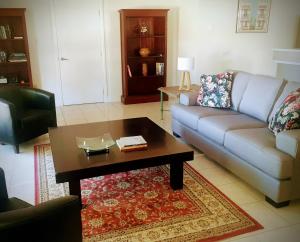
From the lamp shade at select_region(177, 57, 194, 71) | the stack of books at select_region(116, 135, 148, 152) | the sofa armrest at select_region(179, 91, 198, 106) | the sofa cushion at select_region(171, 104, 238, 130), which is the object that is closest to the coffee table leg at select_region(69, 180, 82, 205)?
the stack of books at select_region(116, 135, 148, 152)

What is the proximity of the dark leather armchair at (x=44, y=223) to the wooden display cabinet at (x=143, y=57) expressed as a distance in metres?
4.46

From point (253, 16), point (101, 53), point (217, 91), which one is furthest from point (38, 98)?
point (253, 16)

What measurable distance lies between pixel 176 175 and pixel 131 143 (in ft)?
1.59

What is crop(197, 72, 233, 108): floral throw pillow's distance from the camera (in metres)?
3.46

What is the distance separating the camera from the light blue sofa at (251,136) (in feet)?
7.23

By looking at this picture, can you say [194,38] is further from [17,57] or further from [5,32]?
[5,32]

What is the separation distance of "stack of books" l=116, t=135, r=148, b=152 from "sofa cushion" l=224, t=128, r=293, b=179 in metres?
0.81

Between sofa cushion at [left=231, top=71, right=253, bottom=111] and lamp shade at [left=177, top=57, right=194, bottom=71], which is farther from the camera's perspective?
lamp shade at [left=177, top=57, right=194, bottom=71]

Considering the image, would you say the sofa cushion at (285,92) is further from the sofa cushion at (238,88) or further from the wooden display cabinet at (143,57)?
the wooden display cabinet at (143,57)

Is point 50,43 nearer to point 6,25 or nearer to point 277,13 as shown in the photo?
point 6,25

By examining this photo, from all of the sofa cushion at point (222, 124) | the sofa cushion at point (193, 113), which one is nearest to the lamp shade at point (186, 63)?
the sofa cushion at point (193, 113)

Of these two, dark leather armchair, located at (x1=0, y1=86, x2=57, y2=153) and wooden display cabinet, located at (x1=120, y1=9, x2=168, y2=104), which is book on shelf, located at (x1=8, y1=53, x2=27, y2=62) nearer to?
dark leather armchair, located at (x1=0, y1=86, x2=57, y2=153)

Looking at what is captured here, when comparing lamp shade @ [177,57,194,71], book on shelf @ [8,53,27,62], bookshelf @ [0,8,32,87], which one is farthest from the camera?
book on shelf @ [8,53,27,62]

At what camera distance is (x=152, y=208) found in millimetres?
2303
